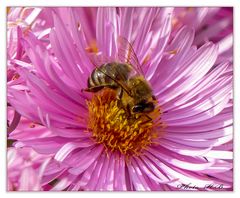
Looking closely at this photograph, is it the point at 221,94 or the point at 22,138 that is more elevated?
the point at 221,94

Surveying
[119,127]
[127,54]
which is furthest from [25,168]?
[127,54]

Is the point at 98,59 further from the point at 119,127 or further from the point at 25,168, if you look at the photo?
the point at 25,168

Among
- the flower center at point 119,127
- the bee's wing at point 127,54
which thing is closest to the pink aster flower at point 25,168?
the flower center at point 119,127

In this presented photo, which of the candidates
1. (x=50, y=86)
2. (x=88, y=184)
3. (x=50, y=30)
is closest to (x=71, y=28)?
(x=50, y=30)

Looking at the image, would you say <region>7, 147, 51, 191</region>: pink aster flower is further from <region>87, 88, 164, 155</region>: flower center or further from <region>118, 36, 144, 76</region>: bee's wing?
<region>118, 36, 144, 76</region>: bee's wing

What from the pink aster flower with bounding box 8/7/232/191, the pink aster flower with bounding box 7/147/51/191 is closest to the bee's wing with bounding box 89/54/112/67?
the pink aster flower with bounding box 8/7/232/191

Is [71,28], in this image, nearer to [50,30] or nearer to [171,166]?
[50,30]

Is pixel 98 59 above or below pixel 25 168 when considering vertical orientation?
above
